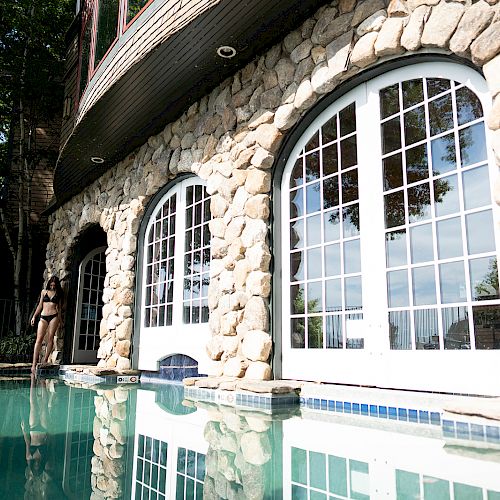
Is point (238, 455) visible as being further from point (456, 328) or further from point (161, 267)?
point (161, 267)

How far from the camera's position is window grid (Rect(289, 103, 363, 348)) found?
12.8 ft

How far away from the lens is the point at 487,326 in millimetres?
2994

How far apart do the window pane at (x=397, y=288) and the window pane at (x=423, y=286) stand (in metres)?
0.07

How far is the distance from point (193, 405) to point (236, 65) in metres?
3.37

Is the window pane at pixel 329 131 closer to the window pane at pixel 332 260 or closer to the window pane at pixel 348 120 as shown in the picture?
the window pane at pixel 348 120

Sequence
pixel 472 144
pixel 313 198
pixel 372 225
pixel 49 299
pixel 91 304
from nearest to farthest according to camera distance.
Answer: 1. pixel 472 144
2. pixel 372 225
3. pixel 313 198
4. pixel 49 299
5. pixel 91 304

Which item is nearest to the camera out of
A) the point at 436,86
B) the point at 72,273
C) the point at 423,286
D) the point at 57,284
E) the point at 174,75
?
the point at 423,286

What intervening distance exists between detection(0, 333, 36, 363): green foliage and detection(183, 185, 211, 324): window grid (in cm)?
492

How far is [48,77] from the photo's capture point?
448 inches

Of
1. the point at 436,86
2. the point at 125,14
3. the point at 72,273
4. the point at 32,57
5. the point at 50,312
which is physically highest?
the point at 32,57

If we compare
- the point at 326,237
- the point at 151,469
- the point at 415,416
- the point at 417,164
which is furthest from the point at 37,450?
the point at 417,164

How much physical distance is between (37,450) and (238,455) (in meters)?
1.06

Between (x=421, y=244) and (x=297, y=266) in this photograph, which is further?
(x=297, y=266)

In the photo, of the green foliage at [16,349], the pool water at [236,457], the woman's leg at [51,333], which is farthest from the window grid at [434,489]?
the green foliage at [16,349]
